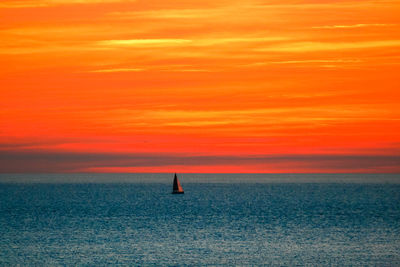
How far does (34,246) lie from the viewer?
218 feet

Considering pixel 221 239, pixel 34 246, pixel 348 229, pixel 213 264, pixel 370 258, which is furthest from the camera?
pixel 348 229

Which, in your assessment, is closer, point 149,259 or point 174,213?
point 149,259

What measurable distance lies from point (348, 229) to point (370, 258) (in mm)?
26235

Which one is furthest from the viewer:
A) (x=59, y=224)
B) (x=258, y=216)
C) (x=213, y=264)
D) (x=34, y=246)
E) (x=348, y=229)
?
(x=258, y=216)

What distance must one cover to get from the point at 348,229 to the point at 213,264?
3566 centimetres

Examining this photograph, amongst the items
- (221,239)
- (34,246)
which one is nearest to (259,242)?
(221,239)

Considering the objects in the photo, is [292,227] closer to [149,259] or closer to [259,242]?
[259,242]

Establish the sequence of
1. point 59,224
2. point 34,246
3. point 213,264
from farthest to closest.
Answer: point 59,224 < point 34,246 < point 213,264

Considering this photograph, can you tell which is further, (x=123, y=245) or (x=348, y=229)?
(x=348, y=229)

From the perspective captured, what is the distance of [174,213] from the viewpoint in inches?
4407

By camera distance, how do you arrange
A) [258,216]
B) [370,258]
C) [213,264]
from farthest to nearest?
1. [258,216]
2. [370,258]
3. [213,264]

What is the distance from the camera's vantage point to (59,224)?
9156cm

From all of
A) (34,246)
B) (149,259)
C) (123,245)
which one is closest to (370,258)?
(149,259)

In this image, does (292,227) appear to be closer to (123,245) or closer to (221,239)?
(221,239)
